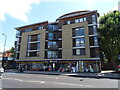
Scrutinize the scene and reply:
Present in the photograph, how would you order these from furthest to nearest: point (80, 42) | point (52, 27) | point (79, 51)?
point (52, 27) → point (80, 42) → point (79, 51)

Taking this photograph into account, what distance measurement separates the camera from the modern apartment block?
2708 centimetres

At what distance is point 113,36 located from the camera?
22.1 m

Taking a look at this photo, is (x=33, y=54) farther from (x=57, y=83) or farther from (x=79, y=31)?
(x=57, y=83)

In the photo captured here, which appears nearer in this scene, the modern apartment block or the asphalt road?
the asphalt road

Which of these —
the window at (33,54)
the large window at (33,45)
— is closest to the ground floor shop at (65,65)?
the window at (33,54)

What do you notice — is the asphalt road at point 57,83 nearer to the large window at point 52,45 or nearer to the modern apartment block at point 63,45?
the modern apartment block at point 63,45

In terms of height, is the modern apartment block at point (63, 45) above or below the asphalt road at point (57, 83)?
above

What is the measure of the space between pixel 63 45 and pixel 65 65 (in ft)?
18.1

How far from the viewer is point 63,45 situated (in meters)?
30.1

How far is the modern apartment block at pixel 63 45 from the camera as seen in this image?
88.8ft

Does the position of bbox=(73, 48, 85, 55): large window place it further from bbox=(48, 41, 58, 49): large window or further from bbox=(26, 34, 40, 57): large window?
bbox=(26, 34, 40, 57): large window

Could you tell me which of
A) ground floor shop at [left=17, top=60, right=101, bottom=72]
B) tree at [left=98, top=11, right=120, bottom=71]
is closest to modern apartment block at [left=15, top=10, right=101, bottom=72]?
ground floor shop at [left=17, top=60, right=101, bottom=72]

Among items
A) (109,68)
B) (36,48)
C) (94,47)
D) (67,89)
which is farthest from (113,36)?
(36,48)

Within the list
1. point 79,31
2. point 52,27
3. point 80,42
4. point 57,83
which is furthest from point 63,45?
point 57,83
